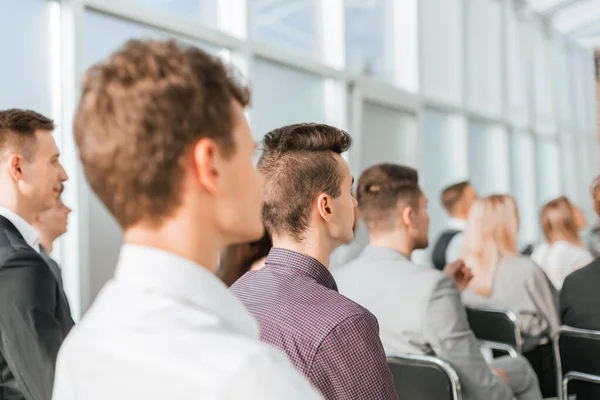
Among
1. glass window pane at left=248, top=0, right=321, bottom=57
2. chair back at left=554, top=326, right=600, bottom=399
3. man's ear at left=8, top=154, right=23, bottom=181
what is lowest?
chair back at left=554, top=326, right=600, bottom=399

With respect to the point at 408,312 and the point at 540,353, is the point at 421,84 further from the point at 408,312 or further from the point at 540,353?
the point at 408,312

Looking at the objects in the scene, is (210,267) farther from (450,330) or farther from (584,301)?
(584,301)

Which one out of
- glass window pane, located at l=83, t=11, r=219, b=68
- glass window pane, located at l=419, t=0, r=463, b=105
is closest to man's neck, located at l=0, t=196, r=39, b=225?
glass window pane, located at l=83, t=11, r=219, b=68

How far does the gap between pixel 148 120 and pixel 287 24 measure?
4907 millimetres

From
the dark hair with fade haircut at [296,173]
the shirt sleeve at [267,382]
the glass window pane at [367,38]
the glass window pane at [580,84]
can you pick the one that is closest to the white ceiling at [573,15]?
the glass window pane at [580,84]

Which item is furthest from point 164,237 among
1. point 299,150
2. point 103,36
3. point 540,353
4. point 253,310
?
point 540,353

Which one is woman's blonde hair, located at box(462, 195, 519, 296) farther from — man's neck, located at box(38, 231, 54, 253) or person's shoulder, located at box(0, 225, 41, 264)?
person's shoulder, located at box(0, 225, 41, 264)

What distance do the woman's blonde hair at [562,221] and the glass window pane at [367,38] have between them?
6.70ft

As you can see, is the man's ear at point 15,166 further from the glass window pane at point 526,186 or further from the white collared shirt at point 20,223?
the glass window pane at point 526,186

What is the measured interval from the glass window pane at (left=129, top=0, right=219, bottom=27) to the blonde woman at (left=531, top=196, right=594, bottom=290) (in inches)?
96.4

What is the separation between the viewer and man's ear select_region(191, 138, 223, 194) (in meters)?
0.72

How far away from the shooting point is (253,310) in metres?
1.57

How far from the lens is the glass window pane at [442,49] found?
24.9 ft

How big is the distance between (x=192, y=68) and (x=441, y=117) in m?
7.64
